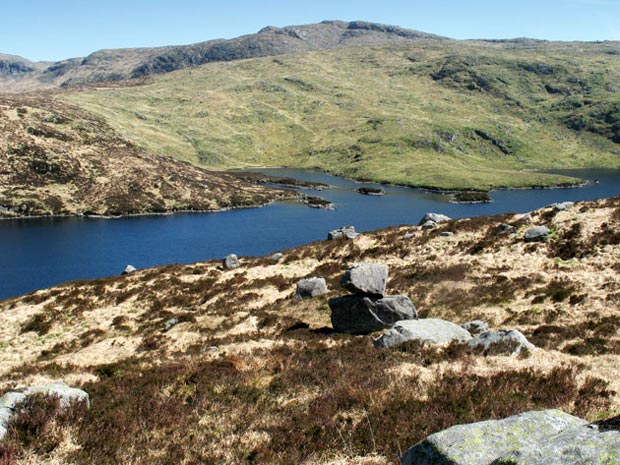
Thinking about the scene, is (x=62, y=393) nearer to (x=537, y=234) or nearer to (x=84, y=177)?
(x=537, y=234)

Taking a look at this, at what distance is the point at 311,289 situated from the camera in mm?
33656

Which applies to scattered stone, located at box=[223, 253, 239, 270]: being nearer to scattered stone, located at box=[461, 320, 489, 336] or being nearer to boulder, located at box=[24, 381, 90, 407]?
scattered stone, located at box=[461, 320, 489, 336]

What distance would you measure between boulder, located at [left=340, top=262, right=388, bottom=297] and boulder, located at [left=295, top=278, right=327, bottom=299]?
8.79m

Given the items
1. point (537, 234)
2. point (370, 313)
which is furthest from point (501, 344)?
point (537, 234)

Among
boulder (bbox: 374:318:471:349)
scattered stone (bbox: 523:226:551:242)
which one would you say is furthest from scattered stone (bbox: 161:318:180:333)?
scattered stone (bbox: 523:226:551:242)

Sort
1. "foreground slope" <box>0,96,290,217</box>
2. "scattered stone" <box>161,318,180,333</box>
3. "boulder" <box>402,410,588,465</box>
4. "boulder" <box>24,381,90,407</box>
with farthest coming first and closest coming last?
1. "foreground slope" <box>0,96,290,217</box>
2. "scattered stone" <box>161,318,180,333</box>
3. "boulder" <box>24,381,90,407</box>
4. "boulder" <box>402,410,588,465</box>

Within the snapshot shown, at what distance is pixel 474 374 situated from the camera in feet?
48.3

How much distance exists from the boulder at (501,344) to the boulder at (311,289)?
51.6 feet

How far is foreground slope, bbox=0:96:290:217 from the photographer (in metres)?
140

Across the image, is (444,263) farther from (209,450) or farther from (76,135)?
(76,135)

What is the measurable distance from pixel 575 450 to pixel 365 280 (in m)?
18.9

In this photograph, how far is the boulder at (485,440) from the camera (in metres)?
6.91

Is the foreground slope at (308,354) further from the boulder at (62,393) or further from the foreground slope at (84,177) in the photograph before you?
the foreground slope at (84,177)

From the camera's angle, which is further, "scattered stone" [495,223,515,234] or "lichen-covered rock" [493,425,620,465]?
"scattered stone" [495,223,515,234]
